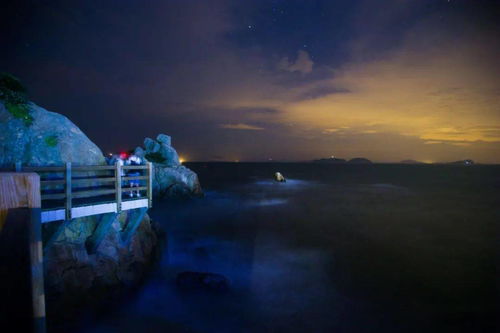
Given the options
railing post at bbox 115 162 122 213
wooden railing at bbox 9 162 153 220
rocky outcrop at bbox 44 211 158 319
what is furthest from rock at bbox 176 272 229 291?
railing post at bbox 115 162 122 213

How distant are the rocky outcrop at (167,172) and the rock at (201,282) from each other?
26282 millimetres

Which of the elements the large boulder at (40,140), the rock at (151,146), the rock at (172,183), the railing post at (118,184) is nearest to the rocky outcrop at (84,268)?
the railing post at (118,184)

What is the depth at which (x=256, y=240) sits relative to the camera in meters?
21.0

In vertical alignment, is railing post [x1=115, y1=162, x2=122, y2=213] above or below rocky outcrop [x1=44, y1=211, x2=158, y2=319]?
above

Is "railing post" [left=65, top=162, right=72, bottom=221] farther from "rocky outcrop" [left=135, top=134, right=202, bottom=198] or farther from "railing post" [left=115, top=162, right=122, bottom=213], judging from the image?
"rocky outcrop" [left=135, top=134, right=202, bottom=198]

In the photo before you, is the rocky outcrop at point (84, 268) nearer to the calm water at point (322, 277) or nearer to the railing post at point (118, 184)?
the calm water at point (322, 277)

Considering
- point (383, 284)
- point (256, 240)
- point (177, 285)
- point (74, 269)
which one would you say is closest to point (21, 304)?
point (74, 269)

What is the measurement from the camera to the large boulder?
451 inches

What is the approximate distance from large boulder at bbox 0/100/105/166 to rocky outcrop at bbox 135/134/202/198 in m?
25.2

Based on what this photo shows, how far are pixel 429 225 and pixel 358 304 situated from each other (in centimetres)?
1980

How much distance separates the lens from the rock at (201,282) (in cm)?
1248

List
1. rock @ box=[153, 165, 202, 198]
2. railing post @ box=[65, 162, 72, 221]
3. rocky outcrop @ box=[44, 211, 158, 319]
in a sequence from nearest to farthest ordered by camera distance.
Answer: railing post @ box=[65, 162, 72, 221] → rocky outcrop @ box=[44, 211, 158, 319] → rock @ box=[153, 165, 202, 198]

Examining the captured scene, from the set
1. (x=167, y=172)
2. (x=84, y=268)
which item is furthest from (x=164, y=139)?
(x=84, y=268)

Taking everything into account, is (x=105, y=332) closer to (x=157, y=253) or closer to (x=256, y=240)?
(x=157, y=253)
